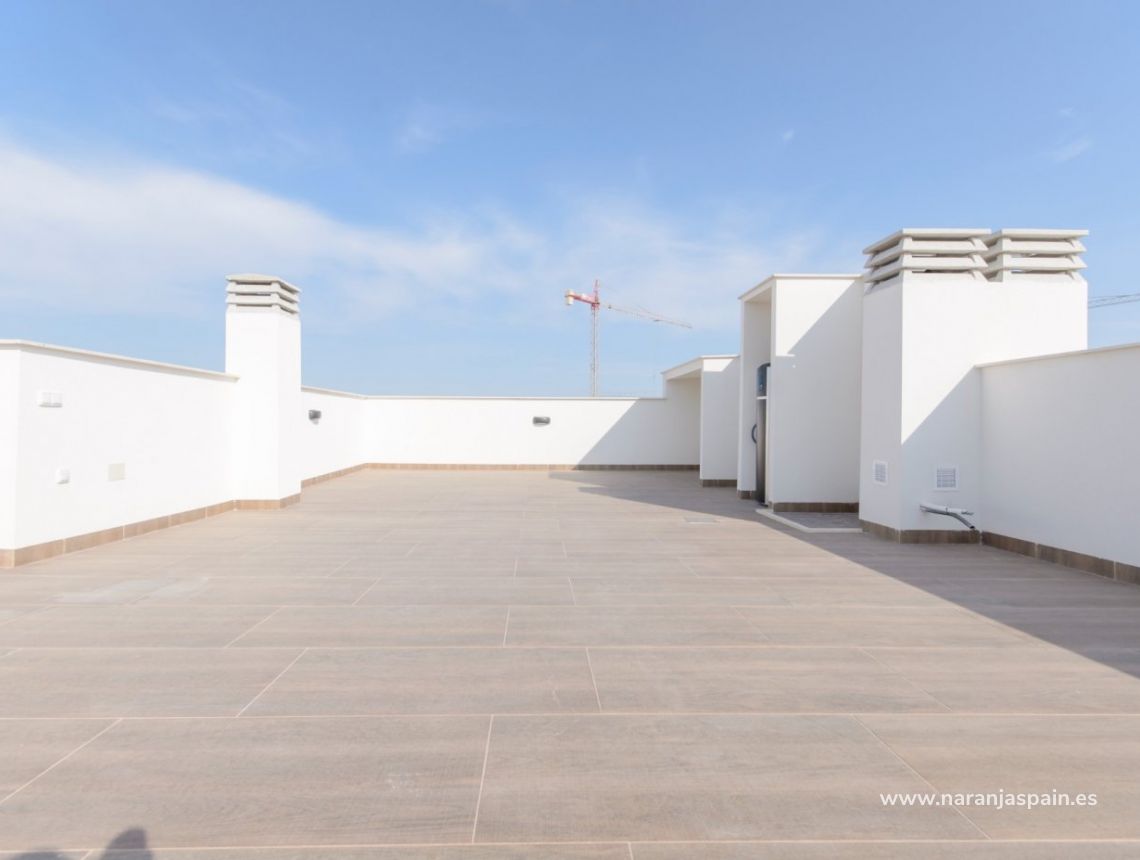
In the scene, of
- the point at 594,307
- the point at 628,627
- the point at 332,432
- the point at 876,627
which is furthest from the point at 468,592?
the point at 594,307

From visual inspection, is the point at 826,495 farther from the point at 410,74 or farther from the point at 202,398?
the point at 410,74

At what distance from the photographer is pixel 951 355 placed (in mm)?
6555

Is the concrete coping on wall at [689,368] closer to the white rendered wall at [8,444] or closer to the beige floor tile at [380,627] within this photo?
the beige floor tile at [380,627]

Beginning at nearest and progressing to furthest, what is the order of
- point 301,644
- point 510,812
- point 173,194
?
point 510,812
point 301,644
point 173,194

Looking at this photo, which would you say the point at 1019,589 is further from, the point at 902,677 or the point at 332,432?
the point at 332,432

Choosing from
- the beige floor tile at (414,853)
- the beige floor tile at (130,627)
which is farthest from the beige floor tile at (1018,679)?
the beige floor tile at (130,627)

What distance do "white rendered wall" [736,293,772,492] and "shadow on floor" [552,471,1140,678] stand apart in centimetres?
278

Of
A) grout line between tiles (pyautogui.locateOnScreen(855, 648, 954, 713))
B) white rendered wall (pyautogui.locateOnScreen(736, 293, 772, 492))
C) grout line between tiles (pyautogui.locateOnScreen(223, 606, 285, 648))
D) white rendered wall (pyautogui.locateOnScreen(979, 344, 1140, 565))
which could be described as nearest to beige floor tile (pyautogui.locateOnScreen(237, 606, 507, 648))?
grout line between tiles (pyautogui.locateOnScreen(223, 606, 285, 648))

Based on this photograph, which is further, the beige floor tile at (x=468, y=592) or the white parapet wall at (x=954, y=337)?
the white parapet wall at (x=954, y=337)

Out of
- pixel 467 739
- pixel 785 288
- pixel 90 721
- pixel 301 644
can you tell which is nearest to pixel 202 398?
pixel 301 644

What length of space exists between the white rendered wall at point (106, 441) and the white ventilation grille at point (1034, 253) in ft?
28.6

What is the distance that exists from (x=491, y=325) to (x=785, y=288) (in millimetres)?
18542

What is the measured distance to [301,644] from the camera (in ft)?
11.1

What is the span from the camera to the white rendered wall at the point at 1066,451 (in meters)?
4.96
